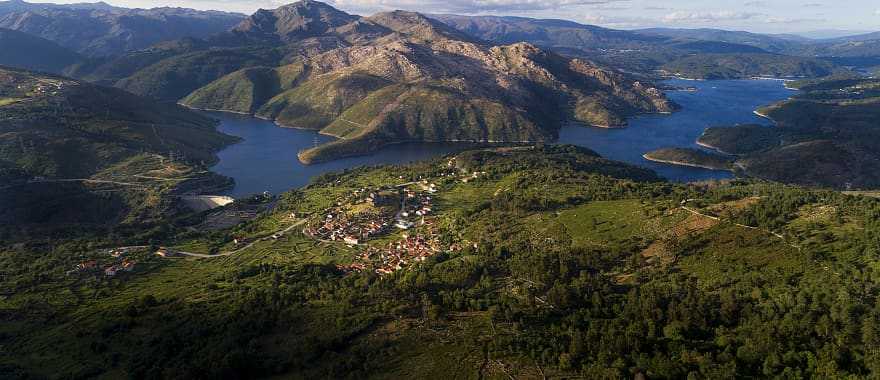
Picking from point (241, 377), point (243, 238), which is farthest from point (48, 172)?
point (241, 377)

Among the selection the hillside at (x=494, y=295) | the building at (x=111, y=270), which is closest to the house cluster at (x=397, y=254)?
the hillside at (x=494, y=295)

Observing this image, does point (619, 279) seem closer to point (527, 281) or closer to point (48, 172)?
point (527, 281)

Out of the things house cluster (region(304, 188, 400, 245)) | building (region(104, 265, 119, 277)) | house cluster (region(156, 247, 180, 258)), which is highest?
house cluster (region(304, 188, 400, 245))

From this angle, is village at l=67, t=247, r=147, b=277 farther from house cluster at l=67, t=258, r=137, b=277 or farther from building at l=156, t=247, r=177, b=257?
building at l=156, t=247, r=177, b=257

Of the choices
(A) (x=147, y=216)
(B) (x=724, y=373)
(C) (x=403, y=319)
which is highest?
(B) (x=724, y=373)

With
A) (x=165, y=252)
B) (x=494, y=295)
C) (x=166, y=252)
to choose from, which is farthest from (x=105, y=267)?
(x=494, y=295)

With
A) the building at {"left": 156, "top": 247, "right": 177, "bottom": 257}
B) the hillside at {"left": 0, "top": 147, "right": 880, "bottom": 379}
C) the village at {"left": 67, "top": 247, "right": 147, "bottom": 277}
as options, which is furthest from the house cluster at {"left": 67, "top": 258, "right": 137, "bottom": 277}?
the building at {"left": 156, "top": 247, "right": 177, "bottom": 257}

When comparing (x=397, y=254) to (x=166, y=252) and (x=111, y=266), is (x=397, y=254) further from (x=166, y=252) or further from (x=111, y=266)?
(x=111, y=266)
